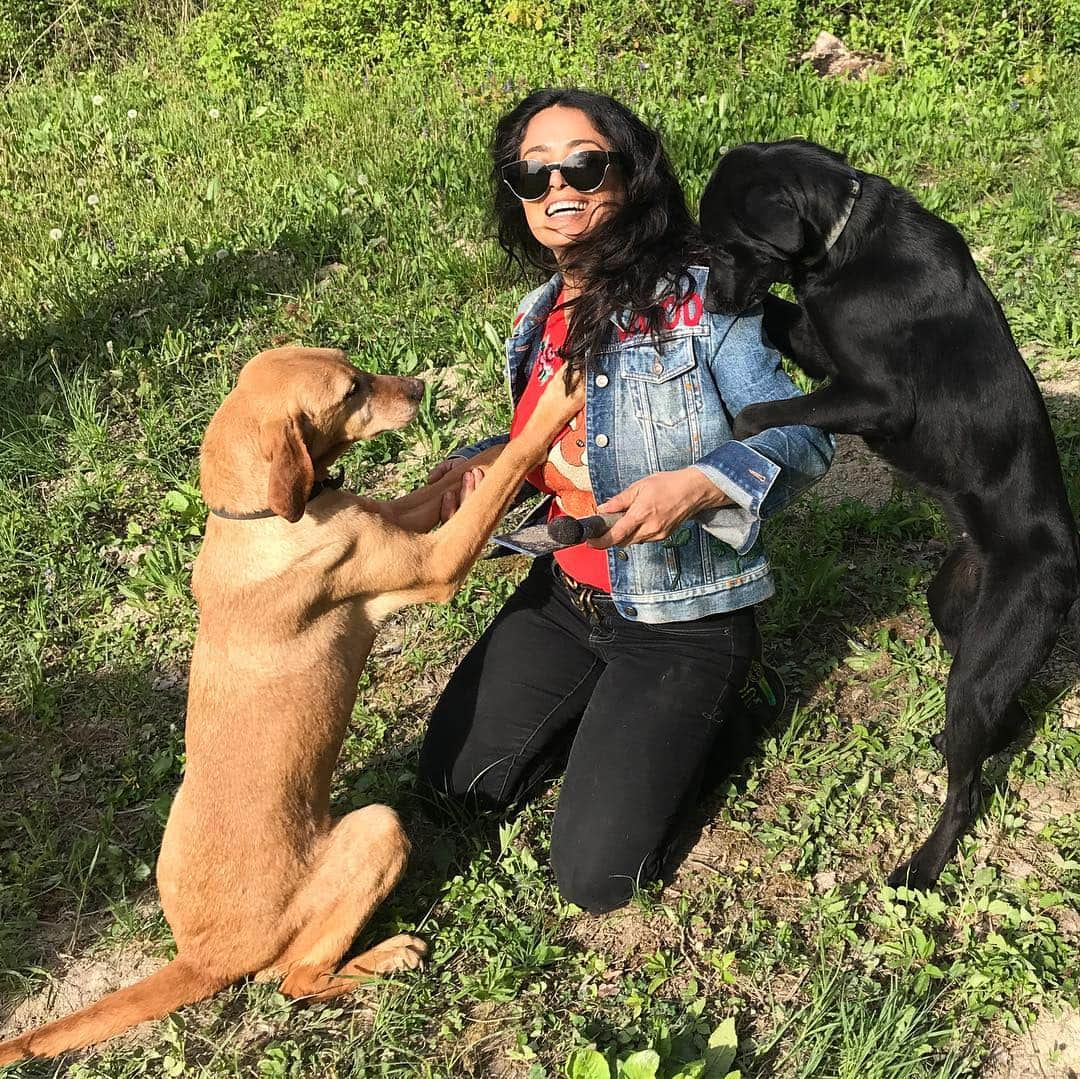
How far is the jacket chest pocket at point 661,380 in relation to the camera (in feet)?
10.3

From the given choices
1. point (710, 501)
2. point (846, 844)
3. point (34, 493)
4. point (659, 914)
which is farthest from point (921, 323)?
point (34, 493)

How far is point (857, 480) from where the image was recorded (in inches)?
191

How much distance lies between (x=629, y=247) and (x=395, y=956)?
2.16 meters

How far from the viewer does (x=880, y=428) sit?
10.4 feet

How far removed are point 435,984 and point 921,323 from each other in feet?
7.66

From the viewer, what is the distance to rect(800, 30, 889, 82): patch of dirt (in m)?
7.80

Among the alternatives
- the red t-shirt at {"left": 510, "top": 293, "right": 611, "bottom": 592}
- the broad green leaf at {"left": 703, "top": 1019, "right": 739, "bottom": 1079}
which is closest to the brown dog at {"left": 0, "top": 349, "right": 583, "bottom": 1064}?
the red t-shirt at {"left": 510, "top": 293, "right": 611, "bottom": 592}

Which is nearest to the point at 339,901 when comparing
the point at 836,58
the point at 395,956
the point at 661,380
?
the point at 395,956

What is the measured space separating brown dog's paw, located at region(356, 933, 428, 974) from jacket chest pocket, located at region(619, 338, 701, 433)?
5.48 ft

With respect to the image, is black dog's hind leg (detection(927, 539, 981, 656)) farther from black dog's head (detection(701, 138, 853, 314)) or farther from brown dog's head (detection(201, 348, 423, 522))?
brown dog's head (detection(201, 348, 423, 522))

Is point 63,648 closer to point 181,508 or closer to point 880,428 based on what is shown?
point 181,508

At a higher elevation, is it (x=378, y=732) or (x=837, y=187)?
(x=837, y=187)

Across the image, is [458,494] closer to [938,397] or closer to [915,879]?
[938,397]

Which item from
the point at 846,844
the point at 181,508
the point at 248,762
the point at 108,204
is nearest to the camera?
the point at 248,762
